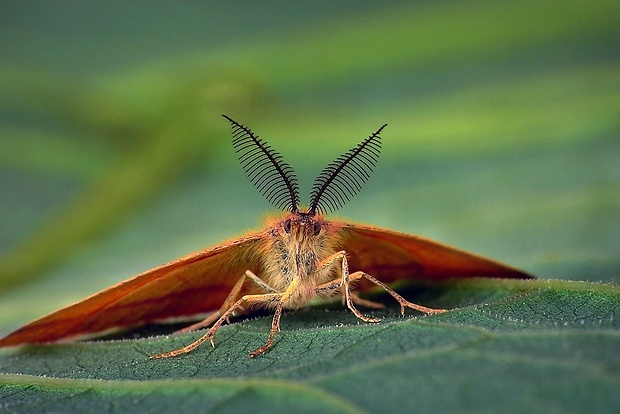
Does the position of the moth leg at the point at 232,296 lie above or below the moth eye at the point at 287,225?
below

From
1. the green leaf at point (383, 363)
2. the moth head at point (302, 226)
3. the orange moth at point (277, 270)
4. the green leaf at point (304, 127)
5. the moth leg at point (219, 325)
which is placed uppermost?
the green leaf at point (304, 127)

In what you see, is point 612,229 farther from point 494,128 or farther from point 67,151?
point 67,151

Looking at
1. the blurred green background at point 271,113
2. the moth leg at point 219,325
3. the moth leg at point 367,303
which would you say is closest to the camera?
the moth leg at point 219,325

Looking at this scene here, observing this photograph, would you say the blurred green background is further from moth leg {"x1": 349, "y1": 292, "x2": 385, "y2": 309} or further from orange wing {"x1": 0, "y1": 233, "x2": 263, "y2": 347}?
orange wing {"x1": 0, "y1": 233, "x2": 263, "y2": 347}

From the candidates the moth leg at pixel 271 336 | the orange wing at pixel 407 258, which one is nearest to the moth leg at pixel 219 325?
the moth leg at pixel 271 336

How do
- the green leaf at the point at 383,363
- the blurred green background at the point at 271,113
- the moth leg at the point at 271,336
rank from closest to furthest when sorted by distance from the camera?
the green leaf at the point at 383,363 → the moth leg at the point at 271,336 → the blurred green background at the point at 271,113

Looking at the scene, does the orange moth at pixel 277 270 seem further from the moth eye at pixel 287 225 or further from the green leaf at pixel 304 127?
the green leaf at pixel 304 127

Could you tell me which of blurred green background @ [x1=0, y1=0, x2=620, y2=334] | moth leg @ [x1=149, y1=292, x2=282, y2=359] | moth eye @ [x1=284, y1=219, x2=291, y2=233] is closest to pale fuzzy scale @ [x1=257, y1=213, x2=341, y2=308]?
moth eye @ [x1=284, y1=219, x2=291, y2=233]

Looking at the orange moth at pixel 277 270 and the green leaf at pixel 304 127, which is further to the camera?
the green leaf at pixel 304 127
